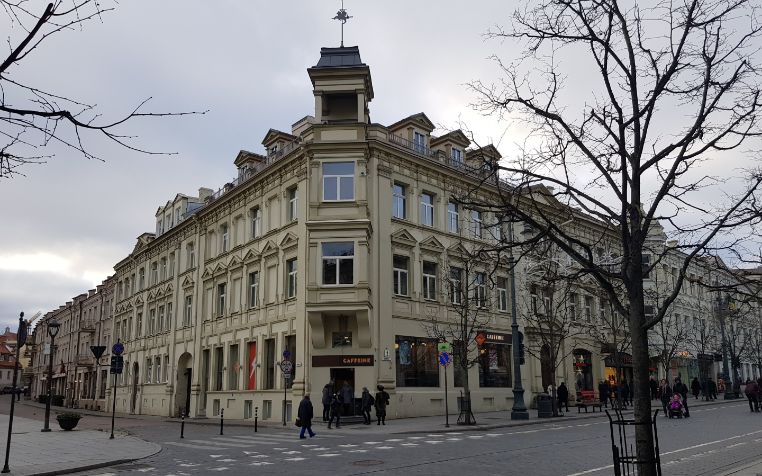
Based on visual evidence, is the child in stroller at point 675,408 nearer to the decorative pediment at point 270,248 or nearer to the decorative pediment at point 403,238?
the decorative pediment at point 403,238

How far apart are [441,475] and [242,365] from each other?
80.4 feet

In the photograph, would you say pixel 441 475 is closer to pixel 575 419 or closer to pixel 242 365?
pixel 575 419

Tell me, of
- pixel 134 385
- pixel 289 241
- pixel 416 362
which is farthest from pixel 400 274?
pixel 134 385

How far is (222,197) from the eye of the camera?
3975 cm

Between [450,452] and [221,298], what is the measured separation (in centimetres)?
Result: 2619

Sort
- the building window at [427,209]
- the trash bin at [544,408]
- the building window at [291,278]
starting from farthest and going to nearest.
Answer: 1. the building window at [427,209]
2. the building window at [291,278]
3. the trash bin at [544,408]

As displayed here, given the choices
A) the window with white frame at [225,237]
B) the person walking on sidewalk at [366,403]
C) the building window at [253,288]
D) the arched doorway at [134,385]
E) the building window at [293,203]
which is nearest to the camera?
the person walking on sidewalk at [366,403]

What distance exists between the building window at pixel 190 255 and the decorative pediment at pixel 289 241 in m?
13.5

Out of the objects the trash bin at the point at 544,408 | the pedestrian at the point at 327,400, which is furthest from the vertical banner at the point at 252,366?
the trash bin at the point at 544,408

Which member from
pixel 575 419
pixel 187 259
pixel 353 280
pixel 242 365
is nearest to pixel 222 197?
pixel 187 259

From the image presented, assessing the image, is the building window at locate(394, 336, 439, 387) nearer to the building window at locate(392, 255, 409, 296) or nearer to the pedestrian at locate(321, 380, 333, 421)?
the building window at locate(392, 255, 409, 296)

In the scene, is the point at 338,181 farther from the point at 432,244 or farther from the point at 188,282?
the point at 188,282

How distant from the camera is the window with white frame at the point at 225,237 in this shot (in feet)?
131

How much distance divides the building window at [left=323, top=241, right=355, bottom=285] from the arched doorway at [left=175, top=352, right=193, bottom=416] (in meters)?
16.8
